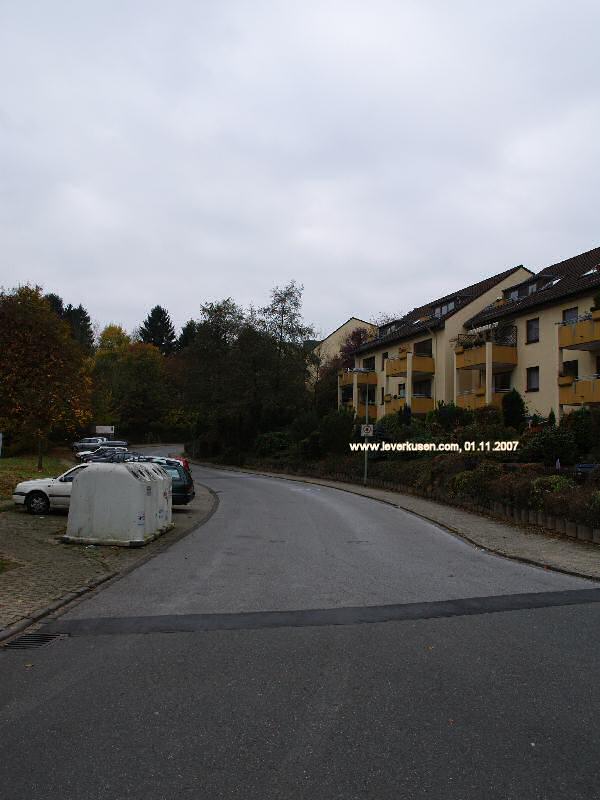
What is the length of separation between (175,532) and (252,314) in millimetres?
38848

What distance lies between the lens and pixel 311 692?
15.9 ft

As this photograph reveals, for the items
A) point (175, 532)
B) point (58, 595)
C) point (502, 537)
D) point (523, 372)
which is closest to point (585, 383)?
point (523, 372)

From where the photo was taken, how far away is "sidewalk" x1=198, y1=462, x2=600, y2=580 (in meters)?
11.3

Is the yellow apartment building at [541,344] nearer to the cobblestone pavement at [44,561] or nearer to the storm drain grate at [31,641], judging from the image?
the cobblestone pavement at [44,561]

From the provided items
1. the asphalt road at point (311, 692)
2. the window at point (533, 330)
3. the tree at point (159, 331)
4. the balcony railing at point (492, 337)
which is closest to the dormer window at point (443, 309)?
the balcony railing at point (492, 337)

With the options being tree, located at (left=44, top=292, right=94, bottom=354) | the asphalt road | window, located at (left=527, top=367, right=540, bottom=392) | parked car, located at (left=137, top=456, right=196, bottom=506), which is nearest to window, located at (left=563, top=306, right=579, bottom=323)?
window, located at (left=527, top=367, right=540, bottom=392)

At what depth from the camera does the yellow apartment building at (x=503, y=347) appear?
3009 cm

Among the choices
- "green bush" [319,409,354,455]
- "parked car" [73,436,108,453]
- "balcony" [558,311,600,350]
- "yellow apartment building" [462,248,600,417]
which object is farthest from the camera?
"parked car" [73,436,108,453]

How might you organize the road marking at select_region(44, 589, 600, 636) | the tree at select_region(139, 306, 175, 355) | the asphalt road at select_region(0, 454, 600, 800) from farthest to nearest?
the tree at select_region(139, 306, 175, 355), the road marking at select_region(44, 589, 600, 636), the asphalt road at select_region(0, 454, 600, 800)

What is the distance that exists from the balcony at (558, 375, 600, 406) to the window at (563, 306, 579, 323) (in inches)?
106

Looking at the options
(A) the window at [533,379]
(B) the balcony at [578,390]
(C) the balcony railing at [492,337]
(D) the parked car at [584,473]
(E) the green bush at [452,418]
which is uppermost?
(C) the balcony railing at [492,337]

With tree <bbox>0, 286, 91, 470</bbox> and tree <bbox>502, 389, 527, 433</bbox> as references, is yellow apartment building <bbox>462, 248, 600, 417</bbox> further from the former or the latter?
tree <bbox>0, 286, 91, 470</bbox>

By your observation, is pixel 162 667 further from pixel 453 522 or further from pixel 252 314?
pixel 252 314

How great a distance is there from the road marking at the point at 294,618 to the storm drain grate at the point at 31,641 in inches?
6.3
